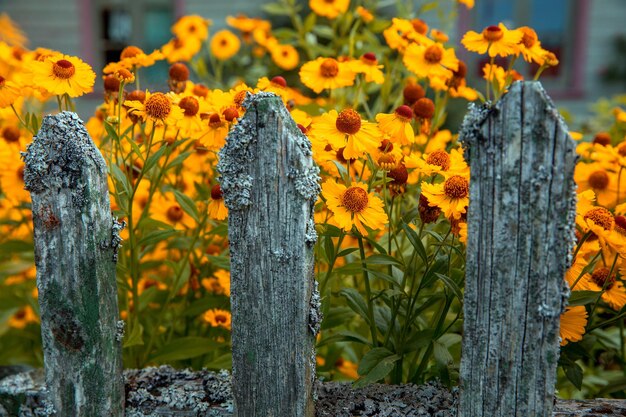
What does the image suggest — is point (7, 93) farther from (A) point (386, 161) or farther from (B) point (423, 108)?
(B) point (423, 108)

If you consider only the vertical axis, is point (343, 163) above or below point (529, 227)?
above

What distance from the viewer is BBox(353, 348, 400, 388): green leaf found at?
1.40 meters

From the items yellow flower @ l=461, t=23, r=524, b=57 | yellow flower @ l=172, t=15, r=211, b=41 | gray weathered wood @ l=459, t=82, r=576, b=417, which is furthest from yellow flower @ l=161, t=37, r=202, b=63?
gray weathered wood @ l=459, t=82, r=576, b=417

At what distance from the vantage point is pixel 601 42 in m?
8.41

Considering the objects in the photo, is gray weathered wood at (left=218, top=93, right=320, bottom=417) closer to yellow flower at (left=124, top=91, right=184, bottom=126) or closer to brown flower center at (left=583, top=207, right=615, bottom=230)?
yellow flower at (left=124, top=91, right=184, bottom=126)

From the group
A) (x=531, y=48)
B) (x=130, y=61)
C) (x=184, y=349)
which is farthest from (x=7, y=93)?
(x=531, y=48)

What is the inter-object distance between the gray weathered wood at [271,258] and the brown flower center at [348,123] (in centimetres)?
19

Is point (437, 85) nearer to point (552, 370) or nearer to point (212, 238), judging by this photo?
point (212, 238)

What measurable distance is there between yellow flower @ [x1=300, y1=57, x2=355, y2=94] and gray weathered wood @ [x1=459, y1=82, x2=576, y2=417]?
2.53 feet

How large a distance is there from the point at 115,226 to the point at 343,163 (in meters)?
0.57

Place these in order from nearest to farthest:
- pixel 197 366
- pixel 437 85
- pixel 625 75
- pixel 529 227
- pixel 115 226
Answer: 1. pixel 529 227
2. pixel 115 226
3. pixel 197 366
4. pixel 437 85
5. pixel 625 75

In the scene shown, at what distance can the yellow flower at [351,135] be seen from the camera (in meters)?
1.46

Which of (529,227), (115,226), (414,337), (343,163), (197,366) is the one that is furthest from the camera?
(197,366)

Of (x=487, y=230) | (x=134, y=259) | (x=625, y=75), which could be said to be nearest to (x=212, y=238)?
(x=134, y=259)
